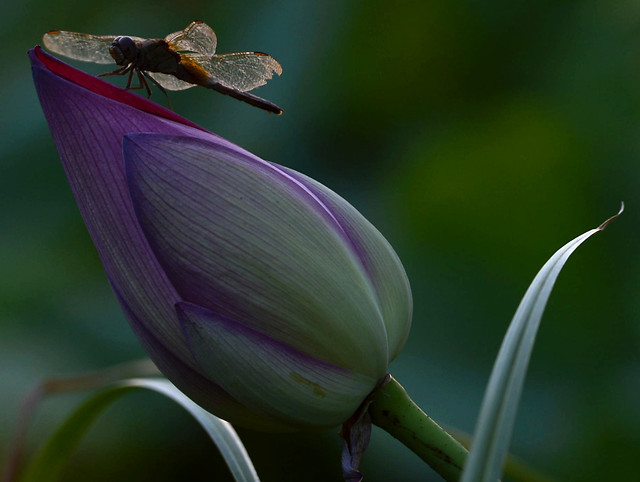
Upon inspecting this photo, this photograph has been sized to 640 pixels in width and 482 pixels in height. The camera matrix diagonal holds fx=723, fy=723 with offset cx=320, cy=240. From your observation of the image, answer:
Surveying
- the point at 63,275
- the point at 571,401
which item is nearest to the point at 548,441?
the point at 571,401

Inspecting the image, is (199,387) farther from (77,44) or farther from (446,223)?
(446,223)

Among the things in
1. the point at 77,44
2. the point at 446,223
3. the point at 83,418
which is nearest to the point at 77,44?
the point at 77,44

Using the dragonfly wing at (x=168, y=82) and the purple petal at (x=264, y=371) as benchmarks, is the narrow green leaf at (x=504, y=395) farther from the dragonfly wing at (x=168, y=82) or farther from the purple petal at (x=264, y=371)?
the dragonfly wing at (x=168, y=82)

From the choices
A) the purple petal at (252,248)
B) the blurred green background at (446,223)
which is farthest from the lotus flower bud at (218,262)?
the blurred green background at (446,223)

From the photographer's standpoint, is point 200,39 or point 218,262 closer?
point 218,262

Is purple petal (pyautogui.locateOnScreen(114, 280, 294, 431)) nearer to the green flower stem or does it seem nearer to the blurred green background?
the green flower stem

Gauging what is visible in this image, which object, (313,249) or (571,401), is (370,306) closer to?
(313,249)
